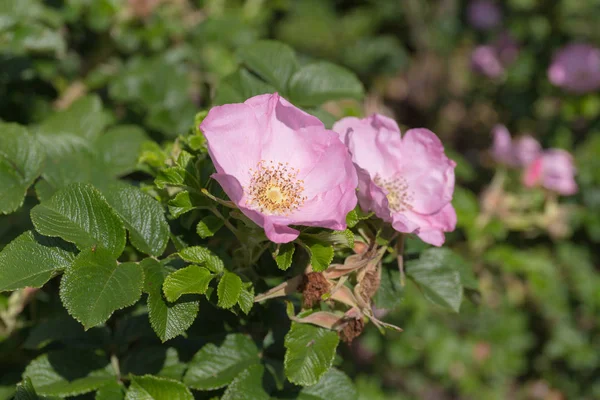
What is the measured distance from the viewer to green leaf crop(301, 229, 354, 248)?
2.79ft

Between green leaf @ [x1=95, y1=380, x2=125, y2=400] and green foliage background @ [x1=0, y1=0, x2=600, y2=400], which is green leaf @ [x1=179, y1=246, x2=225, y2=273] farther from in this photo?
green leaf @ [x1=95, y1=380, x2=125, y2=400]

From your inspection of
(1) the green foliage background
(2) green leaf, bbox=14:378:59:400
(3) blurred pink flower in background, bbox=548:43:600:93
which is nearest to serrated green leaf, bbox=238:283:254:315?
(1) the green foliage background

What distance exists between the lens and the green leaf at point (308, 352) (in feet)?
2.88

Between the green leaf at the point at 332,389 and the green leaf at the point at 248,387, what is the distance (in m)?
0.07

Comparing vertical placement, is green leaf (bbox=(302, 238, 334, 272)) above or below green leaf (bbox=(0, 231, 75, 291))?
above

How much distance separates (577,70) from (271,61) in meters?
1.68

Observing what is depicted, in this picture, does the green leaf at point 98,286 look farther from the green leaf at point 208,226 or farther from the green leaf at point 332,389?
the green leaf at point 332,389

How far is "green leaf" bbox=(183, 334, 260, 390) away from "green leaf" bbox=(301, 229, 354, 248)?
29 cm

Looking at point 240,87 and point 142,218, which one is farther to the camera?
point 240,87

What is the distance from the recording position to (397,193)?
43.5 inches

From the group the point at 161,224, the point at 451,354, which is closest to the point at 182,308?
the point at 161,224

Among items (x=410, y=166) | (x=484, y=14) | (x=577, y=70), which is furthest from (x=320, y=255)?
(x=484, y=14)

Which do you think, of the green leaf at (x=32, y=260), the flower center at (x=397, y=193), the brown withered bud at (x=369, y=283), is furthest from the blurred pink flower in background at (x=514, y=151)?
the green leaf at (x=32, y=260)

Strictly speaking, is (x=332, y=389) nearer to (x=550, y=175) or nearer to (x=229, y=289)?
(x=229, y=289)
